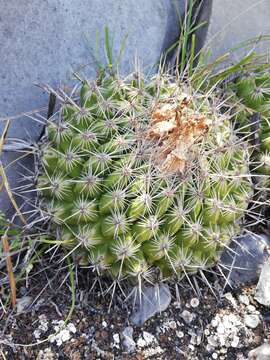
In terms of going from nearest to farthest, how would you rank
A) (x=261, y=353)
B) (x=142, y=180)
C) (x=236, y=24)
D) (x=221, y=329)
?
(x=142, y=180) → (x=261, y=353) → (x=221, y=329) → (x=236, y=24)

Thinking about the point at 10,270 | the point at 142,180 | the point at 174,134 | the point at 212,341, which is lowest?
the point at 212,341

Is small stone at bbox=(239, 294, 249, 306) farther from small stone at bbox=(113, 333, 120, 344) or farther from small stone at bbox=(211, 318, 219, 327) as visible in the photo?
small stone at bbox=(113, 333, 120, 344)

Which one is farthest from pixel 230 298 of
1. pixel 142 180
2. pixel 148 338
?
pixel 142 180

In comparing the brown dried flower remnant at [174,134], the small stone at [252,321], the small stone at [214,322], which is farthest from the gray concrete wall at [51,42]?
the small stone at [252,321]

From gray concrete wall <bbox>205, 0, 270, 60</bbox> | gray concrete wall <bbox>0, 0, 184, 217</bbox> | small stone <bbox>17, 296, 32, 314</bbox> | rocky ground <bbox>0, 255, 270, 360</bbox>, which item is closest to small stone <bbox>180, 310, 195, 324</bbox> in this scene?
rocky ground <bbox>0, 255, 270, 360</bbox>

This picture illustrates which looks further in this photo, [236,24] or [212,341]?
[236,24]

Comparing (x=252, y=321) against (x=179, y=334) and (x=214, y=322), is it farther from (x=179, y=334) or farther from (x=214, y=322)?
(x=179, y=334)
